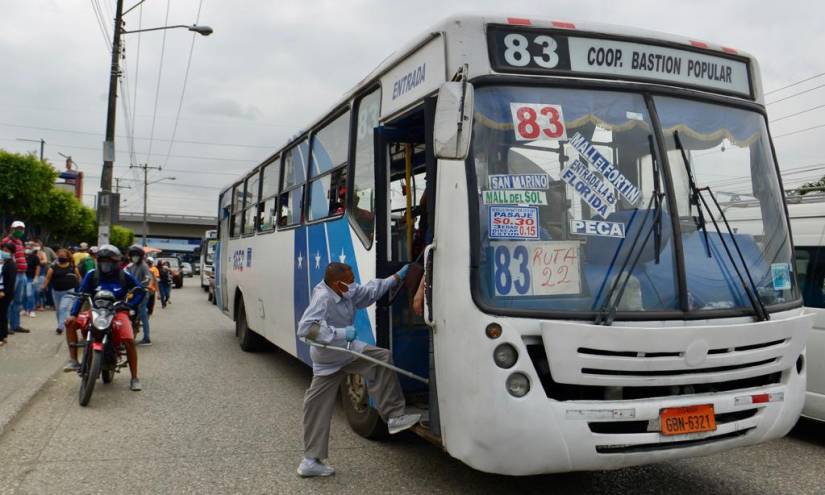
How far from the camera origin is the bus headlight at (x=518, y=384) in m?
3.75

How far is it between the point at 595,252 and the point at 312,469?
251cm

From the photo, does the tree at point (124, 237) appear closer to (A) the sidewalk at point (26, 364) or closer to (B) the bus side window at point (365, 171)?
(A) the sidewalk at point (26, 364)

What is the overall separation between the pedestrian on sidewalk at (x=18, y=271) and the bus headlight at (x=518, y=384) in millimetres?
9978

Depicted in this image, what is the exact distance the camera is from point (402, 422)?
480cm

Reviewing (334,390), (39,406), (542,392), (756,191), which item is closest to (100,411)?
(39,406)

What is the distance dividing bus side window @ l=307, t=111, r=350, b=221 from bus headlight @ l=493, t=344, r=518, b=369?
8.74ft

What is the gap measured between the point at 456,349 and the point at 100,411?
4564mm

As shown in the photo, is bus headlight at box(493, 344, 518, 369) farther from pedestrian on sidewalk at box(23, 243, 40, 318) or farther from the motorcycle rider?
pedestrian on sidewalk at box(23, 243, 40, 318)

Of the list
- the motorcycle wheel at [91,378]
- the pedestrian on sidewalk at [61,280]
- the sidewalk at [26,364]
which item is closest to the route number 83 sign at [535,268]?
the sidewalk at [26,364]

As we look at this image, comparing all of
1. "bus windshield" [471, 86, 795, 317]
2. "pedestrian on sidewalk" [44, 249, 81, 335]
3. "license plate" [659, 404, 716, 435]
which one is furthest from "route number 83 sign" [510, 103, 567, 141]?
"pedestrian on sidewalk" [44, 249, 81, 335]

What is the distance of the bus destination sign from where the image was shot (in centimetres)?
424

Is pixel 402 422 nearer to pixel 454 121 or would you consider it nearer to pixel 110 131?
pixel 454 121

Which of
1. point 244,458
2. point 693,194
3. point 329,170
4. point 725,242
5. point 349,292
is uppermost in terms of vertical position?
point 329,170

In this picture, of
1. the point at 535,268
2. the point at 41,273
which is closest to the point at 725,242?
the point at 535,268
